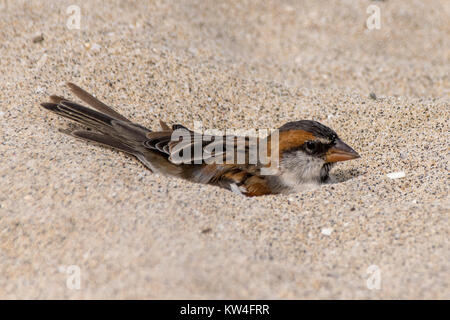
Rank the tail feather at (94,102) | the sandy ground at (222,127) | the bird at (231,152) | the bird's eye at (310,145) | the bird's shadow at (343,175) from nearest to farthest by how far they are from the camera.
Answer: the sandy ground at (222,127)
the bird at (231,152)
the bird's eye at (310,145)
the bird's shadow at (343,175)
the tail feather at (94,102)

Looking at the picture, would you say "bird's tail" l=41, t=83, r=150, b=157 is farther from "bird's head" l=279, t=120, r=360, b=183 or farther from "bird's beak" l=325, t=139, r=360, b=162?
"bird's beak" l=325, t=139, r=360, b=162

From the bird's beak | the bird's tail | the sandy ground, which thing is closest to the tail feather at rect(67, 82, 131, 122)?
the bird's tail

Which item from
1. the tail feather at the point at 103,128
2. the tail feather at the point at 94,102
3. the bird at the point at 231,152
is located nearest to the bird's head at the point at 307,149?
the bird at the point at 231,152

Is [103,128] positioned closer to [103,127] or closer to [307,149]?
[103,127]

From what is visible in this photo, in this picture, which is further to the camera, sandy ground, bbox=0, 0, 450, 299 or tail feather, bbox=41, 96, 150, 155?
tail feather, bbox=41, 96, 150, 155

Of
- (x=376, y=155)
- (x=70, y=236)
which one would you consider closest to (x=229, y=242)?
(x=70, y=236)

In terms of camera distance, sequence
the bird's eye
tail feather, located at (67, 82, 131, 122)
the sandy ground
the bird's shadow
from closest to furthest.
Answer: the sandy ground < the bird's eye < the bird's shadow < tail feather, located at (67, 82, 131, 122)

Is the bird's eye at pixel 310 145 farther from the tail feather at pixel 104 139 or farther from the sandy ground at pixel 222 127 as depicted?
the tail feather at pixel 104 139

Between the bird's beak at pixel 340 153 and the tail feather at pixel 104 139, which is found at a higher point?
the tail feather at pixel 104 139
